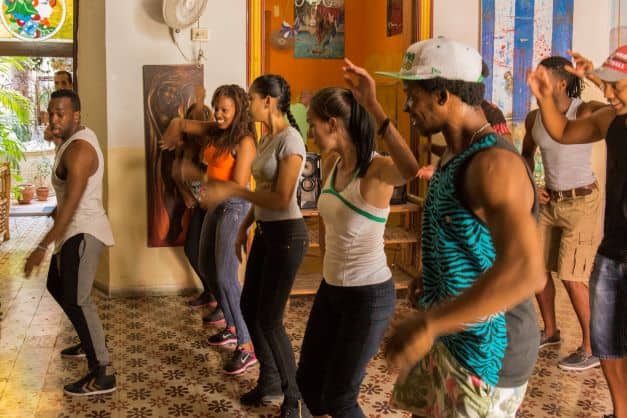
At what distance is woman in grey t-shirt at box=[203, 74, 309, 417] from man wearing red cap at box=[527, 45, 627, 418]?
3.83ft

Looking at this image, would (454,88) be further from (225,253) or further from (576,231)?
(576,231)

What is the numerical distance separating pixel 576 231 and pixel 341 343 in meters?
2.43

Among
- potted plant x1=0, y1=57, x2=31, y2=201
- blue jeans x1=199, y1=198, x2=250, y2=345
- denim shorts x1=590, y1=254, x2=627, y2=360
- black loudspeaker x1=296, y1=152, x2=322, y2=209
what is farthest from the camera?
potted plant x1=0, y1=57, x2=31, y2=201

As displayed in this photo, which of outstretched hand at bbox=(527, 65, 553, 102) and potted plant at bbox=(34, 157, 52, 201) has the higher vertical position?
outstretched hand at bbox=(527, 65, 553, 102)

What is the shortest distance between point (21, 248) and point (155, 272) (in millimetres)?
2798

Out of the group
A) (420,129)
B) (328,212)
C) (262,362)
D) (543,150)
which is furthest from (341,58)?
(420,129)

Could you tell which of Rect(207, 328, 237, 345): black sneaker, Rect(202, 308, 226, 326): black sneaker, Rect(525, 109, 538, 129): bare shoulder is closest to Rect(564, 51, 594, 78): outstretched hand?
Rect(525, 109, 538, 129): bare shoulder

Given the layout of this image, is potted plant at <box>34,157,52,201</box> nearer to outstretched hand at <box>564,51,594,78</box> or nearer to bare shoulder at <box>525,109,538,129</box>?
bare shoulder at <box>525,109,538,129</box>

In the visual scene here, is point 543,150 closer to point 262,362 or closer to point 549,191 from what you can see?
point 549,191

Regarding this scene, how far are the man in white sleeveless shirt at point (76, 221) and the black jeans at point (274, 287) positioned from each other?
2.88ft

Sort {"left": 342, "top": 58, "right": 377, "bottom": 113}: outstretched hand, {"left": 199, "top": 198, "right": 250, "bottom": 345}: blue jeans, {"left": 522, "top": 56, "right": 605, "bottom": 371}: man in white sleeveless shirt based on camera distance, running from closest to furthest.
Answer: {"left": 342, "top": 58, "right": 377, "bottom": 113}: outstretched hand → {"left": 199, "top": 198, "right": 250, "bottom": 345}: blue jeans → {"left": 522, "top": 56, "right": 605, "bottom": 371}: man in white sleeveless shirt

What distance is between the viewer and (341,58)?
9.02 metres

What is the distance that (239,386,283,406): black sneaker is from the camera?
3.77m

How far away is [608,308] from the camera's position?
128 inches
